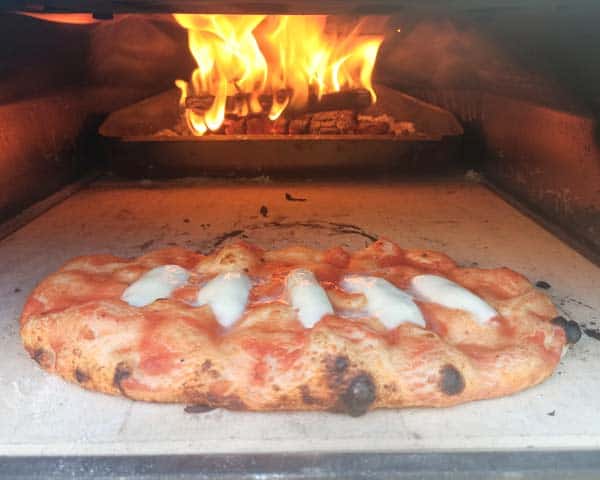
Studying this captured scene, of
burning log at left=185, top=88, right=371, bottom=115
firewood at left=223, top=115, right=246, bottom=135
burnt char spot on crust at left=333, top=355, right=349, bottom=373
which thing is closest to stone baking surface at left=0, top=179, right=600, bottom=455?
burnt char spot on crust at left=333, top=355, right=349, bottom=373

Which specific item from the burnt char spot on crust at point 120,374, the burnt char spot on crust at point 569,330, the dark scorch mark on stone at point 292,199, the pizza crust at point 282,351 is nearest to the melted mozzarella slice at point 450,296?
the pizza crust at point 282,351

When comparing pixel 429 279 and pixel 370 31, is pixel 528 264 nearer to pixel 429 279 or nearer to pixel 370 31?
pixel 429 279

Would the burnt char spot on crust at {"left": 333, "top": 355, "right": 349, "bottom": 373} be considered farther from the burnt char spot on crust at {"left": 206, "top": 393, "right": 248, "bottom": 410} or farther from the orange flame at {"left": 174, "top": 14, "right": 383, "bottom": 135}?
the orange flame at {"left": 174, "top": 14, "right": 383, "bottom": 135}

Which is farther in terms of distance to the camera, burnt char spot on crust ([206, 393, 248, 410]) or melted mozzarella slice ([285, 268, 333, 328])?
melted mozzarella slice ([285, 268, 333, 328])

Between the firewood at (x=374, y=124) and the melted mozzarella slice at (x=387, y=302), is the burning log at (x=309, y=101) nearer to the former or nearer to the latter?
the firewood at (x=374, y=124)

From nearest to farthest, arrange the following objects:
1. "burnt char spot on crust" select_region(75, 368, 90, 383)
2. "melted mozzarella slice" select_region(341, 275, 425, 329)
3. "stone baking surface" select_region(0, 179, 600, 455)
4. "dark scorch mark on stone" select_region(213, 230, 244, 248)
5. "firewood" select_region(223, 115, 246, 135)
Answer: "stone baking surface" select_region(0, 179, 600, 455)
"burnt char spot on crust" select_region(75, 368, 90, 383)
"melted mozzarella slice" select_region(341, 275, 425, 329)
"dark scorch mark on stone" select_region(213, 230, 244, 248)
"firewood" select_region(223, 115, 246, 135)

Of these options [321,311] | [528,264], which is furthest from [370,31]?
[321,311]
